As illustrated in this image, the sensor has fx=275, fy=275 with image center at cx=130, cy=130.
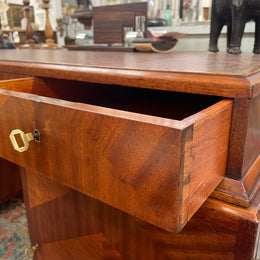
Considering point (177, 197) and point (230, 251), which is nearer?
point (177, 197)

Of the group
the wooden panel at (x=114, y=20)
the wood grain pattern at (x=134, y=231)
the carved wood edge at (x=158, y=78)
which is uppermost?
the wooden panel at (x=114, y=20)

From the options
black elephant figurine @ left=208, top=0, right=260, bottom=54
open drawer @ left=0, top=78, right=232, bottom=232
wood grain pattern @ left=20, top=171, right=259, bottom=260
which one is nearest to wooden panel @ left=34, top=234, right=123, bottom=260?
wood grain pattern @ left=20, top=171, right=259, bottom=260

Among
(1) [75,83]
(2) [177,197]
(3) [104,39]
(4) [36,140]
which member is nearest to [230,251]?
(2) [177,197]

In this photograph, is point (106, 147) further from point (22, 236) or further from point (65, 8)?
point (65, 8)

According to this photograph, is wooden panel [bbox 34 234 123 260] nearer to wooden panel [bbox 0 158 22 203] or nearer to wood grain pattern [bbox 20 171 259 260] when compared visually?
wood grain pattern [bbox 20 171 259 260]

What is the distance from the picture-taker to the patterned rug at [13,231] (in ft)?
2.85

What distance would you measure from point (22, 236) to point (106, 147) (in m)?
0.82

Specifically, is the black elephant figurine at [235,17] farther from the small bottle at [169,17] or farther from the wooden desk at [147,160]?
the small bottle at [169,17]

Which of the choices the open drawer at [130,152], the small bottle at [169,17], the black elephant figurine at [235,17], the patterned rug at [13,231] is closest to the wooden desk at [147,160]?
the open drawer at [130,152]

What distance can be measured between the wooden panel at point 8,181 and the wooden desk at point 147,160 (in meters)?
0.50

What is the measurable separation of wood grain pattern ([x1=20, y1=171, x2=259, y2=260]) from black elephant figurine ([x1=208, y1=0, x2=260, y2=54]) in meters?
0.48

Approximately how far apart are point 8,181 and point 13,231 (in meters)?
0.18

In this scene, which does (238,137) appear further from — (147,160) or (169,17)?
(169,17)

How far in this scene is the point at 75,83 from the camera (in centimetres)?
61
